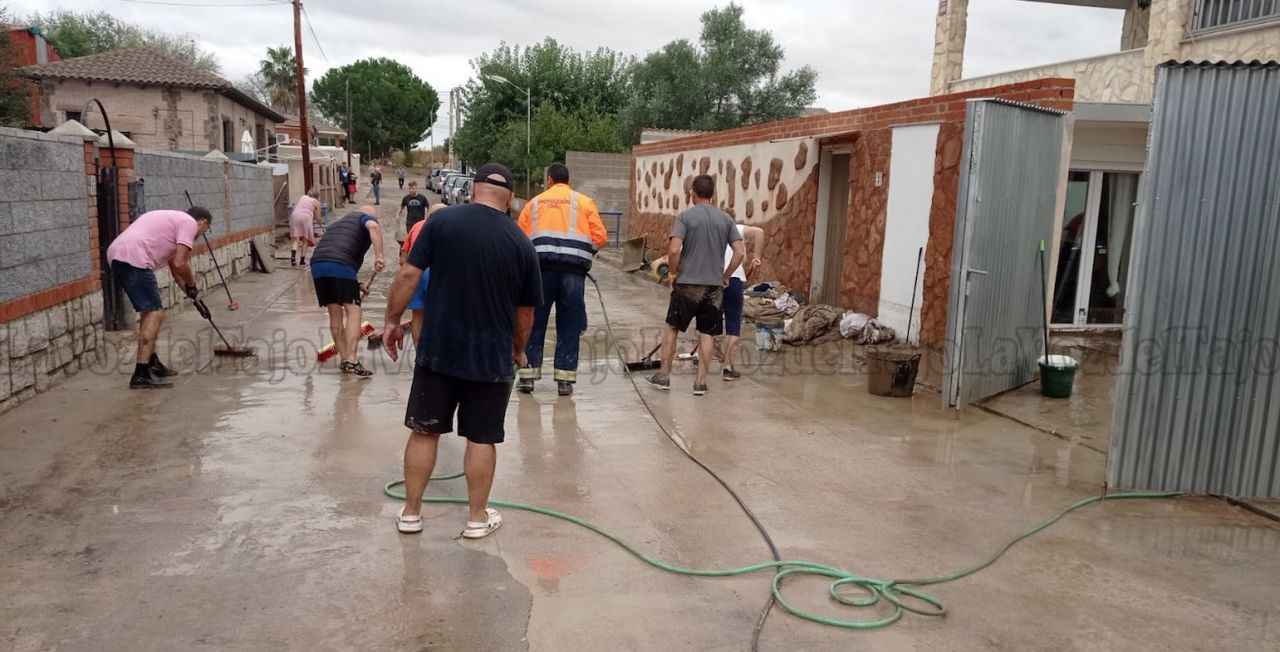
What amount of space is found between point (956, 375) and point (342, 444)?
Result: 477 cm

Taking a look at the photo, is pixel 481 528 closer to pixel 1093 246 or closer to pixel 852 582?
pixel 852 582

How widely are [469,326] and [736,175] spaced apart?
1100 cm

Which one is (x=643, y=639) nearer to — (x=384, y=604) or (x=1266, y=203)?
(x=384, y=604)

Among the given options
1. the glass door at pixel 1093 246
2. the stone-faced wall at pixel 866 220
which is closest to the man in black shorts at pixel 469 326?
the stone-faced wall at pixel 866 220

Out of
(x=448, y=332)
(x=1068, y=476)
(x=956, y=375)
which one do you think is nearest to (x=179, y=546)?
(x=448, y=332)

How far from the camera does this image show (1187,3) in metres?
11.4

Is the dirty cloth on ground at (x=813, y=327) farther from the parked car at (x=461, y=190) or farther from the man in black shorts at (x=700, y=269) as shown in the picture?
the parked car at (x=461, y=190)

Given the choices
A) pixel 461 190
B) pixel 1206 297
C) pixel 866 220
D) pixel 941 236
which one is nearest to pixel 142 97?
pixel 461 190

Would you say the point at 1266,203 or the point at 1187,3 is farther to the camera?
the point at 1187,3

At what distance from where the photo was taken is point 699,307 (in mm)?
7695

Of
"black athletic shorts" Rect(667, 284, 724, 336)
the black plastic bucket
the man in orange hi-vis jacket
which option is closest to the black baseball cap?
the man in orange hi-vis jacket

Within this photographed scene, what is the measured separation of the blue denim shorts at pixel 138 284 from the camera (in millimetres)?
7156

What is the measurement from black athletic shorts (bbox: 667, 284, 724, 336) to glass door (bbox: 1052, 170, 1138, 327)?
487 centimetres

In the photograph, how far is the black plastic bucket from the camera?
25.1 ft
